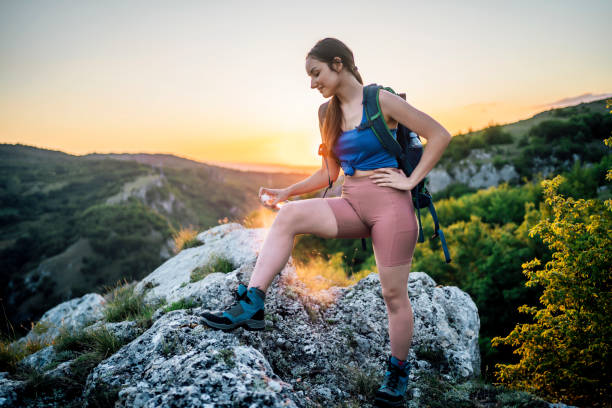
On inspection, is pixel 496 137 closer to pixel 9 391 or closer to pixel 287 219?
pixel 287 219

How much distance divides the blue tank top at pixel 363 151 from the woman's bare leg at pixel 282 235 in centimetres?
49

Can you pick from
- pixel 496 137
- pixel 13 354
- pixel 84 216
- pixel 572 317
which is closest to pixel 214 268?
pixel 13 354

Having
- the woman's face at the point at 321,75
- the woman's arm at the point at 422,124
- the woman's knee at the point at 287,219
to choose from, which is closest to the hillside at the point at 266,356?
the woman's knee at the point at 287,219

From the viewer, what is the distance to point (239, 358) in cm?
207

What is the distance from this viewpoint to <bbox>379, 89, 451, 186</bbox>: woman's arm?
2.19 m

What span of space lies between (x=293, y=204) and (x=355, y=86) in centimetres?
101

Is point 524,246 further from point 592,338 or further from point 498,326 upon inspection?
point 592,338

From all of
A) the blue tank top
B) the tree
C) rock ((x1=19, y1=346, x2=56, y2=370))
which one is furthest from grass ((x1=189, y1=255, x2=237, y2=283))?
the tree

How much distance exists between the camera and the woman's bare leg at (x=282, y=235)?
87.0 inches

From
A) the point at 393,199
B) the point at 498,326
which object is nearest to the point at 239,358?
the point at 393,199

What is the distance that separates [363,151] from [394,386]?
71.4 inches

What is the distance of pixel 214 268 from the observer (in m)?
4.27

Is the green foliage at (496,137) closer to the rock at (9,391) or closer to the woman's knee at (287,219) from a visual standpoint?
the woman's knee at (287,219)

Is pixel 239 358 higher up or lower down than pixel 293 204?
lower down
